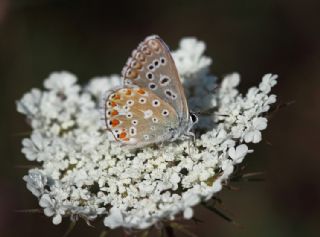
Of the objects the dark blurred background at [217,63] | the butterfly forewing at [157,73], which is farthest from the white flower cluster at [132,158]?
the dark blurred background at [217,63]

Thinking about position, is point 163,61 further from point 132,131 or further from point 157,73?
point 132,131

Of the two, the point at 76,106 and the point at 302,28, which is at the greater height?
the point at 302,28

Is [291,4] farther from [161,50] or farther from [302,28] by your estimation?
[161,50]

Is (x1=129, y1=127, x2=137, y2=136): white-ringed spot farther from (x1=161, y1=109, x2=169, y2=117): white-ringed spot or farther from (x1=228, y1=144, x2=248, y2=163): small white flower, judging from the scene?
(x1=228, y1=144, x2=248, y2=163): small white flower

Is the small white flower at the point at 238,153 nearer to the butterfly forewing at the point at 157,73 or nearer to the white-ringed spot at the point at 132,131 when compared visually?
the butterfly forewing at the point at 157,73

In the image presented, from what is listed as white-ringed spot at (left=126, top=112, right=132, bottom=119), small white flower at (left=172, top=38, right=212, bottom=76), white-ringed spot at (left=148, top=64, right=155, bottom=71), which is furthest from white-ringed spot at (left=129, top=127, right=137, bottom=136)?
small white flower at (left=172, top=38, right=212, bottom=76)

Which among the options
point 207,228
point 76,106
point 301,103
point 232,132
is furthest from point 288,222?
point 76,106

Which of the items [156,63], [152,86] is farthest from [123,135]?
[156,63]
